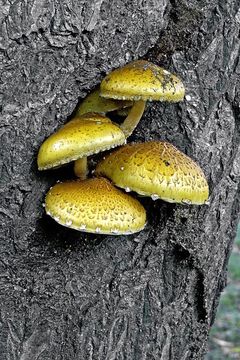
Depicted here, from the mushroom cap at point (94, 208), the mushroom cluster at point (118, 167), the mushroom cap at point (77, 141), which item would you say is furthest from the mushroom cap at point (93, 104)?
the mushroom cap at point (94, 208)

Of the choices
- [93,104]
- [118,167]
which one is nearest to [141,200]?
[118,167]

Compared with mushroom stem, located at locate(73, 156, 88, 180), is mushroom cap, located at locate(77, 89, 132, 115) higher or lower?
higher

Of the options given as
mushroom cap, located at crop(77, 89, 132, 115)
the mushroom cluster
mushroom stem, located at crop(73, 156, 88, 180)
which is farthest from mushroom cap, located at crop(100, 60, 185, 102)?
mushroom stem, located at crop(73, 156, 88, 180)

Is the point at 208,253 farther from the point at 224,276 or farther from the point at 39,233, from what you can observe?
the point at 39,233

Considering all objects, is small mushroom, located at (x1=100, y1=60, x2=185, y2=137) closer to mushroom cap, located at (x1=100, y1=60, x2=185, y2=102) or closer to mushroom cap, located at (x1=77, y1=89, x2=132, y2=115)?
mushroom cap, located at (x1=100, y1=60, x2=185, y2=102)

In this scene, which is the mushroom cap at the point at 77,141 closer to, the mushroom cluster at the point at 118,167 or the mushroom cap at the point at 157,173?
the mushroom cluster at the point at 118,167
